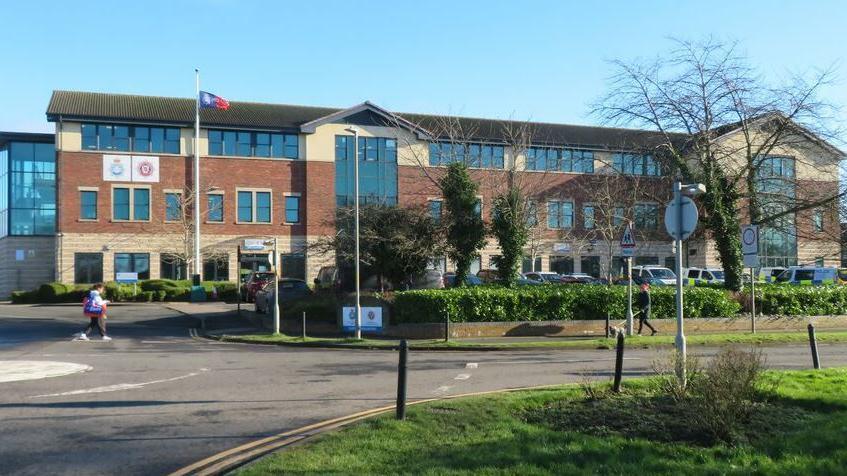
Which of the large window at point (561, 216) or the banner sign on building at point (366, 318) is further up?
the large window at point (561, 216)

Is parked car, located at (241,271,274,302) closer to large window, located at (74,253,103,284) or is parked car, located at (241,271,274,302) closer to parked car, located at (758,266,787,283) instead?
large window, located at (74,253,103,284)

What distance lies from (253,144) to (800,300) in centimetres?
3716

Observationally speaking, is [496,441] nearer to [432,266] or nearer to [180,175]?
[432,266]

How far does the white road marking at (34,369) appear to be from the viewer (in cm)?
1307

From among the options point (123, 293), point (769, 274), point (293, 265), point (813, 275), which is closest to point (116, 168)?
point (123, 293)

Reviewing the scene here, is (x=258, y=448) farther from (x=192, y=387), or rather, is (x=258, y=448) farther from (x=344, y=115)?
(x=344, y=115)

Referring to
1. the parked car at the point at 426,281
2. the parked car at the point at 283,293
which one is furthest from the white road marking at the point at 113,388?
the parked car at the point at 426,281

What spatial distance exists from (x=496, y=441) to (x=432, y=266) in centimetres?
2336

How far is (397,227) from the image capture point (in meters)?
27.6

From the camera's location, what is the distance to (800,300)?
27.2 metres

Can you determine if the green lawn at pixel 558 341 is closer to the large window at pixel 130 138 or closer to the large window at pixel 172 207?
the large window at pixel 172 207

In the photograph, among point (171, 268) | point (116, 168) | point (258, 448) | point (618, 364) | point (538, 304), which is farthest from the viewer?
point (171, 268)

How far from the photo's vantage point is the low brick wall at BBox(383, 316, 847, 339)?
23.2 metres

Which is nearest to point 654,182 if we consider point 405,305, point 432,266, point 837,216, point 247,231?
point 837,216
